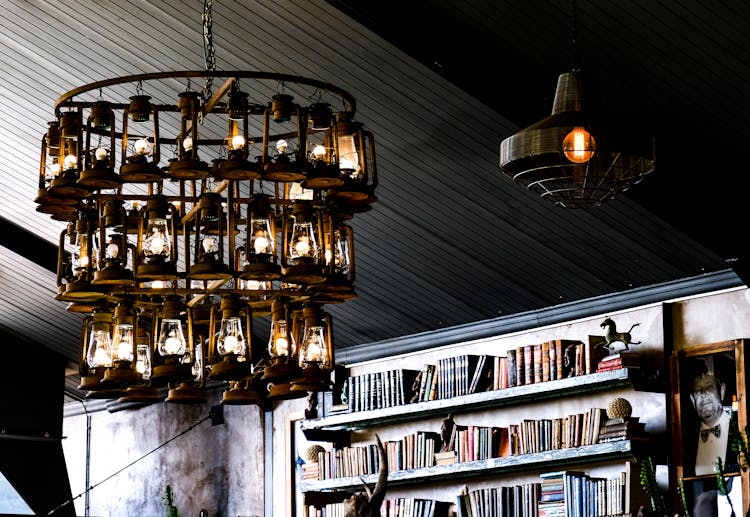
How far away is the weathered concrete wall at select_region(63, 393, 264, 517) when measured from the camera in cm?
1182

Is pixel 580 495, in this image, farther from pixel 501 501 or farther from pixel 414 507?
pixel 414 507

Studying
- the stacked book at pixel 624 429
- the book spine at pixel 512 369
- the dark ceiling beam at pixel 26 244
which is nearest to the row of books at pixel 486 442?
the stacked book at pixel 624 429

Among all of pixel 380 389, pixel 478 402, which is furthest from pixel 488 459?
pixel 380 389

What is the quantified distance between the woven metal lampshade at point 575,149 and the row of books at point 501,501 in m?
3.86

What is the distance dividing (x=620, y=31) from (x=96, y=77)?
3687mm

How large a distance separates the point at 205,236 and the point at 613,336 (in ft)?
10.3

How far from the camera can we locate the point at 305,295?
636 centimetres

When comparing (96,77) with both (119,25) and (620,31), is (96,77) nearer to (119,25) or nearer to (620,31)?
(119,25)

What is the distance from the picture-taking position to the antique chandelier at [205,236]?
5.86m

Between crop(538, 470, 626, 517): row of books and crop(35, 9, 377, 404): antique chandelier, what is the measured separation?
94.0 inches

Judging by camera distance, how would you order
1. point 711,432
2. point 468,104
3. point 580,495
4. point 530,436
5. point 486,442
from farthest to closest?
1. point 486,442
2. point 530,436
3. point 580,495
4. point 711,432
5. point 468,104

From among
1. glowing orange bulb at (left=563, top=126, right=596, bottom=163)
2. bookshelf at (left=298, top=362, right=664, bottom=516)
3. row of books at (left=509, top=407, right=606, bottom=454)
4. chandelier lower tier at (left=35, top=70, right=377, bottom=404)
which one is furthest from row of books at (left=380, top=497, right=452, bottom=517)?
glowing orange bulb at (left=563, top=126, right=596, bottom=163)

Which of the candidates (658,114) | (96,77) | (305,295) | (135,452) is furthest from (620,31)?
(135,452)

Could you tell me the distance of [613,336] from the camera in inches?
326
